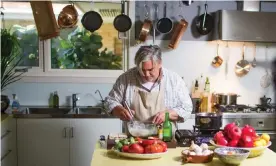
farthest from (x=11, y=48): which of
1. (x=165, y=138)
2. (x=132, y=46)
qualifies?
(x=165, y=138)

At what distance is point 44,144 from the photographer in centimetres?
370

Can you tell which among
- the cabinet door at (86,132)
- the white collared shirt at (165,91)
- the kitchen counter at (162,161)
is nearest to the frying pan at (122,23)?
the cabinet door at (86,132)

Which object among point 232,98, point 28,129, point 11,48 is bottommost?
point 28,129

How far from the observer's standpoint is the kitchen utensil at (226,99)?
4012 mm

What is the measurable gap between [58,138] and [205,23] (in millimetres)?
2033

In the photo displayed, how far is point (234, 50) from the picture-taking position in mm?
4168

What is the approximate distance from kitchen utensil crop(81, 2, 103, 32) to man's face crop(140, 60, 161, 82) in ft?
4.59

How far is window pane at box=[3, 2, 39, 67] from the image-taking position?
162 inches

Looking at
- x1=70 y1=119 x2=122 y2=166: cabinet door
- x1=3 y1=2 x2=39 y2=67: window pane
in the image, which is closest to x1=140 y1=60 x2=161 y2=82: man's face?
x1=70 y1=119 x2=122 y2=166: cabinet door

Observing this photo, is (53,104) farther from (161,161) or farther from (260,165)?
(260,165)

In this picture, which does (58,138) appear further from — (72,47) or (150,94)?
(150,94)

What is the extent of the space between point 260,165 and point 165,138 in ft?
2.00

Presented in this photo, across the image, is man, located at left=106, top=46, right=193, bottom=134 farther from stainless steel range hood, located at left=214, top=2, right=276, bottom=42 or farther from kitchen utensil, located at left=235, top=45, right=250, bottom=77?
kitchen utensil, located at left=235, top=45, right=250, bottom=77

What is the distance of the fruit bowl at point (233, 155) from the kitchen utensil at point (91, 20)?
7.62ft
